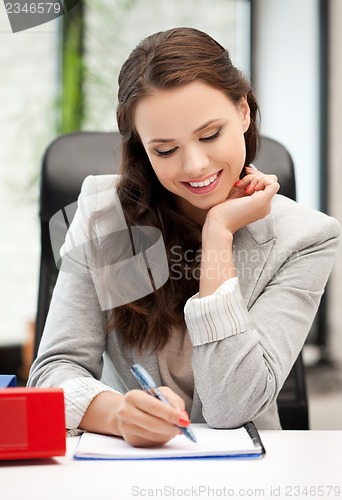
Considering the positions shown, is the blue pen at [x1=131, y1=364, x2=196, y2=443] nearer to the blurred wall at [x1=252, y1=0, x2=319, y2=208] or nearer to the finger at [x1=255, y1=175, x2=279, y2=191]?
the finger at [x1=255, y1=175, x2=279, y2=191]

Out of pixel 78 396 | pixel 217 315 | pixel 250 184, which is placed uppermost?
pixel 250 184

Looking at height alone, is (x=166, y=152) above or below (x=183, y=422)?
above

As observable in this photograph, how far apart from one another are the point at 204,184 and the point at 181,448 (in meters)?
0.41

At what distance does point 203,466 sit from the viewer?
849 millimetres

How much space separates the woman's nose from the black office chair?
38 centimetres

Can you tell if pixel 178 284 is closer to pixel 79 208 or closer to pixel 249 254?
pixel 249 254

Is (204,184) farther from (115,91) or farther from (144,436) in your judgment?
(115,91)

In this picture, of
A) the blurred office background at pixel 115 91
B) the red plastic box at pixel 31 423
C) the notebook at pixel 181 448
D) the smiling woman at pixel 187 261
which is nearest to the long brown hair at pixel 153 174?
the smiling woman at pixel 187 261

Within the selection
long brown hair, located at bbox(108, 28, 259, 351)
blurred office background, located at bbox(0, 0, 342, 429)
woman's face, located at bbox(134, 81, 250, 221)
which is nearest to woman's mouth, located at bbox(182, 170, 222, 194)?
woman's face, located at bbox(134, 81, 250, 221)

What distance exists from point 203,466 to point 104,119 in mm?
1923

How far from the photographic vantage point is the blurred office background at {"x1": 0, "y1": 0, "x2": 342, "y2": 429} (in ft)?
8.45

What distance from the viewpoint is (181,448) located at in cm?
90

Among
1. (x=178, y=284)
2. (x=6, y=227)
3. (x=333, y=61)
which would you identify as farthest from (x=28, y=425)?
(x=333, y=61)

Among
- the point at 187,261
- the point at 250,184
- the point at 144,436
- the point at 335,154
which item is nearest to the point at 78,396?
the point at 144,436
